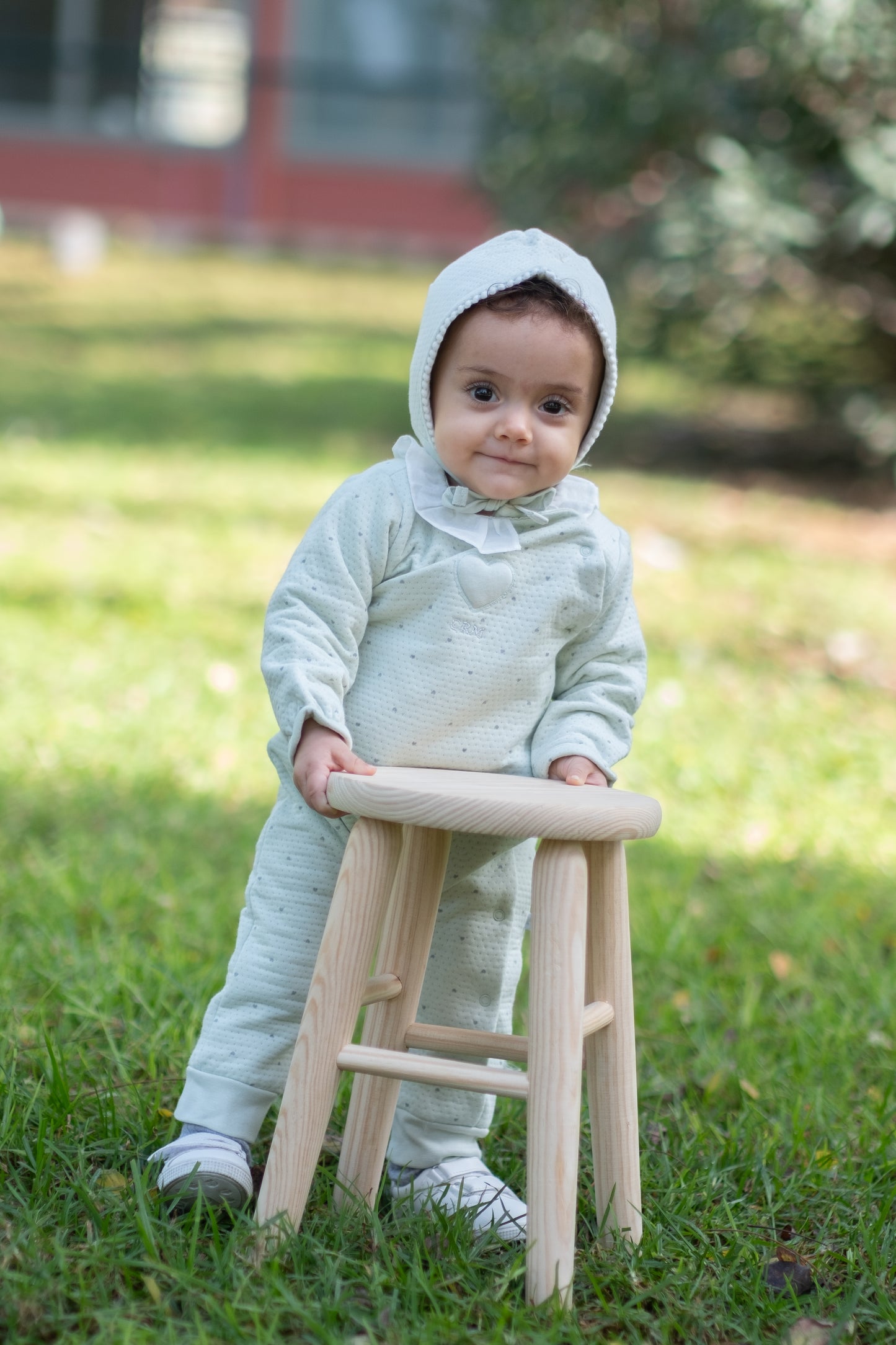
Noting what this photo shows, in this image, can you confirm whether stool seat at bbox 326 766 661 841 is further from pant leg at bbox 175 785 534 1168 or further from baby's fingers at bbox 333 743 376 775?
pant leg at bbox 175 785 534 1168

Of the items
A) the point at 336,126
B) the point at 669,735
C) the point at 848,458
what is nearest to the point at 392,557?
the point at 669,735

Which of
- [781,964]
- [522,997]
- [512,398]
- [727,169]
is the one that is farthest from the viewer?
[727,169]

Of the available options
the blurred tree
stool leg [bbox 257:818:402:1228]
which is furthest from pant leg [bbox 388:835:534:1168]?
the blurred tree

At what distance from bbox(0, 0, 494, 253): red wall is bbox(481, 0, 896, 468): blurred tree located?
8.04 m

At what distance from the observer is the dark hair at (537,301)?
1.90m

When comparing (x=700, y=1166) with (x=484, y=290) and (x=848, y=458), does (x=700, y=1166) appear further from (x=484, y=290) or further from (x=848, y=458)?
(x=848, y=458)

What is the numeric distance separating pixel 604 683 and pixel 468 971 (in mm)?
444

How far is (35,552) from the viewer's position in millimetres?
5594

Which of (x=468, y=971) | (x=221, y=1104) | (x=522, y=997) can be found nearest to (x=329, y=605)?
(x=468, y=971)

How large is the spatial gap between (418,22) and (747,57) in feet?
35.4

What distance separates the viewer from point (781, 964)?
120 inches

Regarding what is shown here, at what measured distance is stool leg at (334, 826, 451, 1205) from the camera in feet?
A: 6.56

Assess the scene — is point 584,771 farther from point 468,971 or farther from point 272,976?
point 272,976

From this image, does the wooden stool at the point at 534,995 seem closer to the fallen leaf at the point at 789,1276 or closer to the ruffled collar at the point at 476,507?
the fallen leaf at the point at 789,1276
